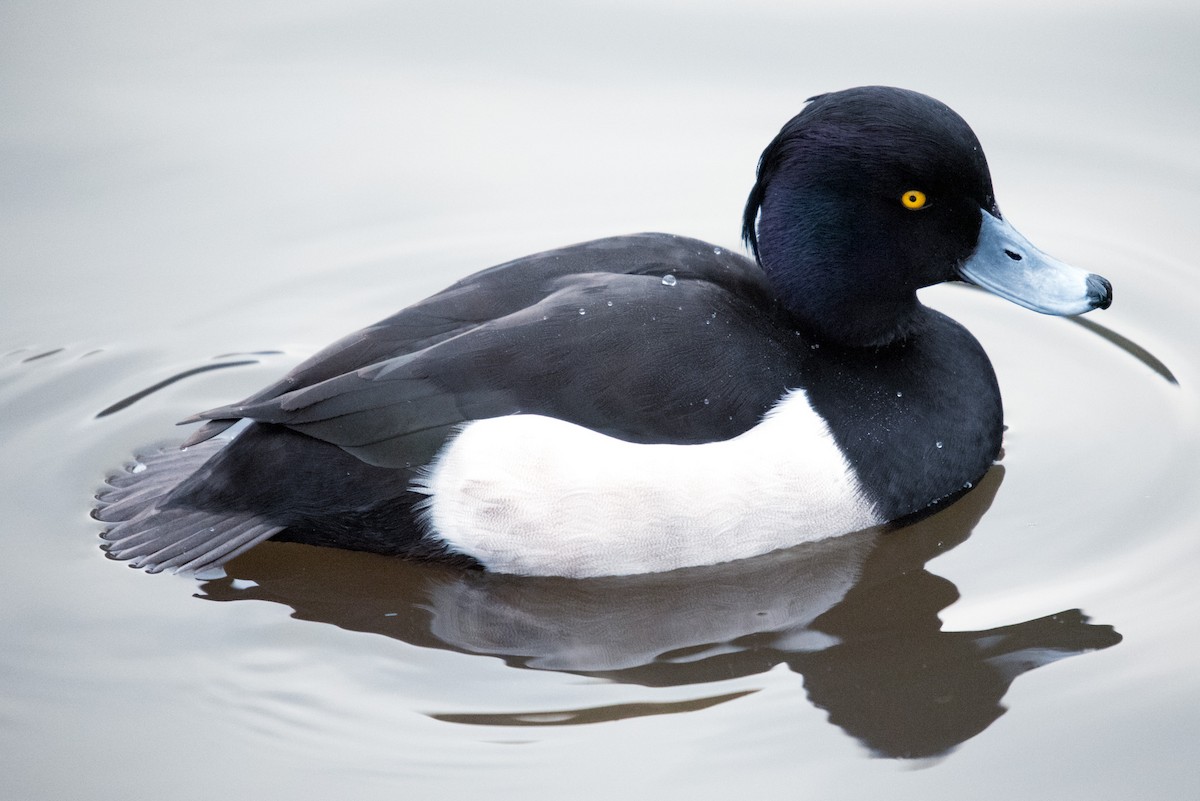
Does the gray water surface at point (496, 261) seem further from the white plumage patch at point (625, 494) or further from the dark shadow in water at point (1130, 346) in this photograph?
the white plumage patch at point (625, 494)

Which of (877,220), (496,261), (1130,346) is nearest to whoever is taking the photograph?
(877,220)

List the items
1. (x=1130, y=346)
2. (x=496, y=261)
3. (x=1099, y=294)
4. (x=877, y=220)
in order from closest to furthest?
1. (x=877, y=220)
2. (x=1099, y=294)
3. (x=1130, y=346)
4. (x=496, y=261)

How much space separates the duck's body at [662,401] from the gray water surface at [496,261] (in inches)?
8.8

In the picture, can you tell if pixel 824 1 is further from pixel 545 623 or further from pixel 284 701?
pixel 284 701

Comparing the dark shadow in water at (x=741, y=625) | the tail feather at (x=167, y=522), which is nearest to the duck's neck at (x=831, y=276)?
the dark shadow in water at (x=741, y=625)

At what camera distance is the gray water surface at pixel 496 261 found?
Result: 446 cm

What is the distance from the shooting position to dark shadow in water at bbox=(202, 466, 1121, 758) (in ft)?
15.1

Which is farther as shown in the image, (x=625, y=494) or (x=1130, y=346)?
(x=1130, y=346)

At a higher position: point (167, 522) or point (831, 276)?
point (831, 276)

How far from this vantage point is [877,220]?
517 centimetres

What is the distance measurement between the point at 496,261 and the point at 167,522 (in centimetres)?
232

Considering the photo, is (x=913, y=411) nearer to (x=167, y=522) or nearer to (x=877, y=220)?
(x=877, y=220)

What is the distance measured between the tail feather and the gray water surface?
82 mm

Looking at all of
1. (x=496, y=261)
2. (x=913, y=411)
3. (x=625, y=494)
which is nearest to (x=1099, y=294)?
(x=913, y=411)
